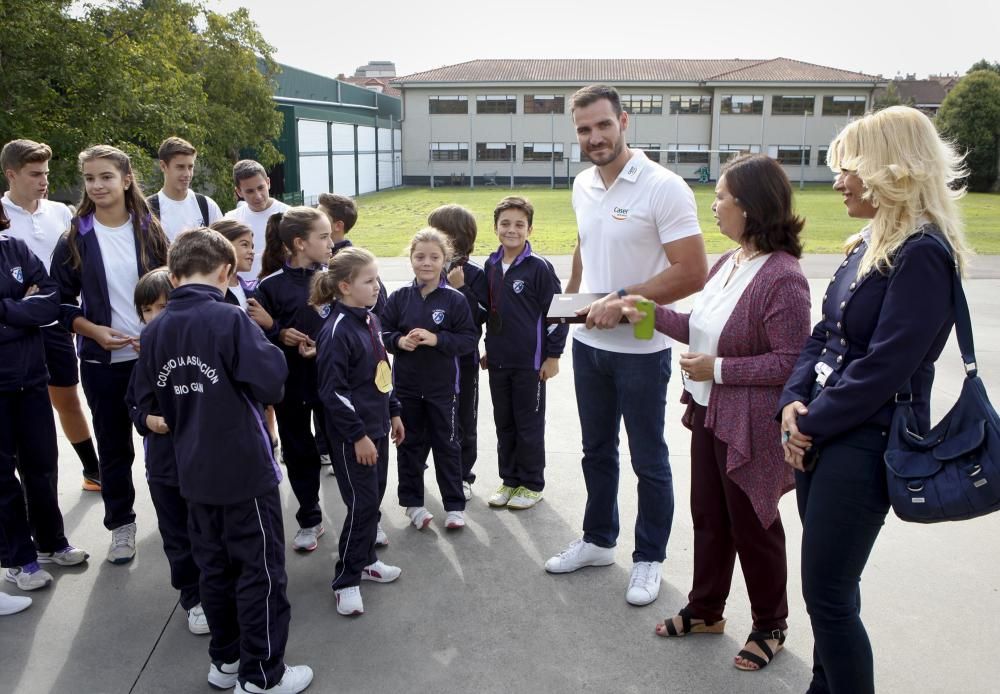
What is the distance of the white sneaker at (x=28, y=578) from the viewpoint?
3.63 m

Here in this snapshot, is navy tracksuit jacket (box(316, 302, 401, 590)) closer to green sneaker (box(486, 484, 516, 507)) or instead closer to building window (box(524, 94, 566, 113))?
green sneaker (box(486, 484, 516, 507))

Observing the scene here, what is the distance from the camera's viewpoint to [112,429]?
3.85 metres

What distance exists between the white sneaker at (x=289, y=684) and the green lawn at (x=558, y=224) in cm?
1257

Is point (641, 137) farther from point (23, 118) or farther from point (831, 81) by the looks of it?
point (23, 118)

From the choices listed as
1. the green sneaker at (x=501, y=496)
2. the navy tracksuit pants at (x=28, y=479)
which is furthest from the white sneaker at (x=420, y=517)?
the navy tracksuit pants at (x=28, y=479)

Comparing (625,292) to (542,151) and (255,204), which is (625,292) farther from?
(542,151)

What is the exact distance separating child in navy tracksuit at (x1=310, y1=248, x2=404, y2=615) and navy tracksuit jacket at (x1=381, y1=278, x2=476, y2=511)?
590mm

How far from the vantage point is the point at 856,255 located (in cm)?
246

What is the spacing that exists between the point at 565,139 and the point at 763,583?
54.4 meters

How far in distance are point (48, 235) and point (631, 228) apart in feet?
12.5

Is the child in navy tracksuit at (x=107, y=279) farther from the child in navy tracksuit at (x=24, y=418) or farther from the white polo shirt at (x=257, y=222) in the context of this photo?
the white polo shirt at (x=257, y=222)

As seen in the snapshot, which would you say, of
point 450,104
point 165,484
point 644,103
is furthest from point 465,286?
point 644,103

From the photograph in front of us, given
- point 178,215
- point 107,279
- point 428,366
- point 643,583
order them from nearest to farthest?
point 643,583 → point 107,279 → point 428,366 → point 178,215

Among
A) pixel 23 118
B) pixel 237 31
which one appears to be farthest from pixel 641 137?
pixel 23 118
